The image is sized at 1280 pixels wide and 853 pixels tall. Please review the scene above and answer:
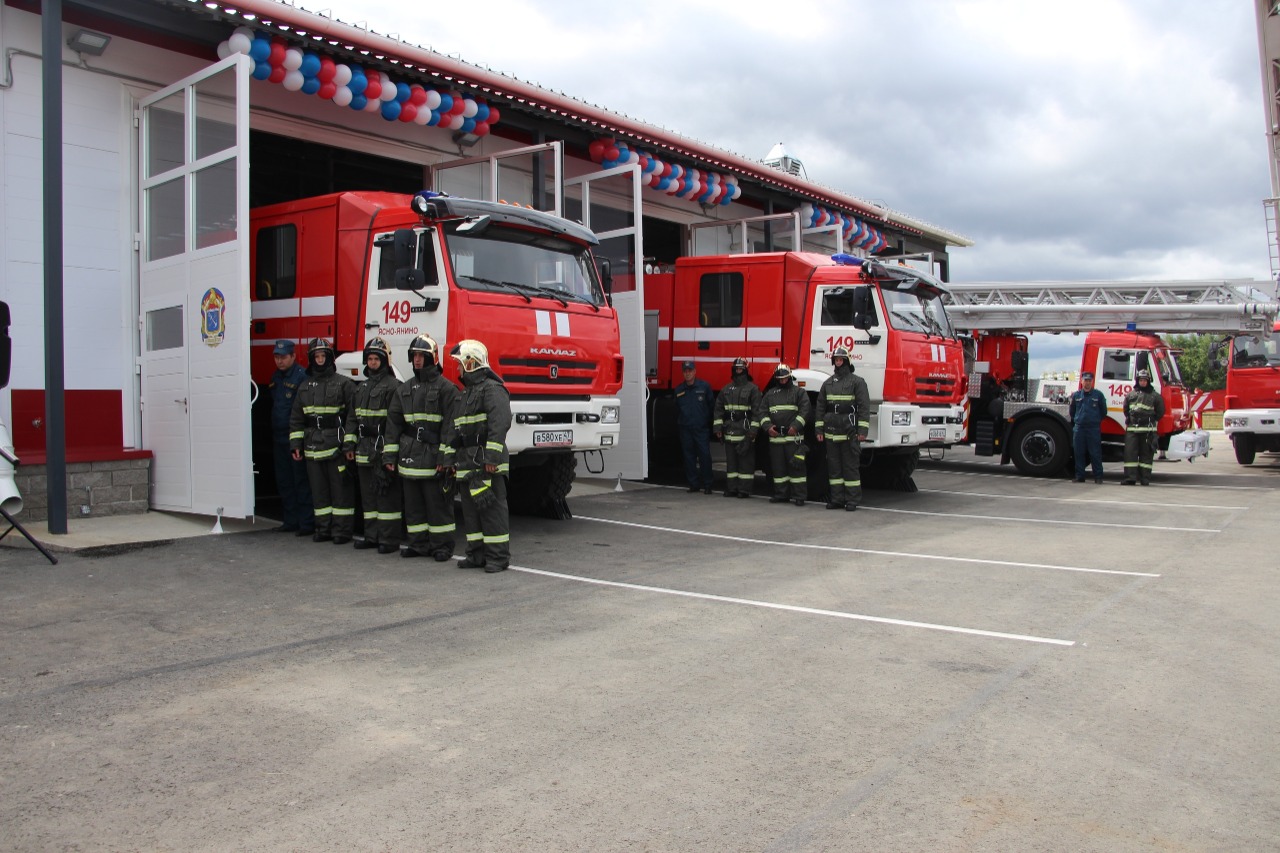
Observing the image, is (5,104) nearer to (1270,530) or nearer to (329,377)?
(329,377)

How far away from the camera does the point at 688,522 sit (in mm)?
10516

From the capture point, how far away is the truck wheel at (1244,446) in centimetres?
1759

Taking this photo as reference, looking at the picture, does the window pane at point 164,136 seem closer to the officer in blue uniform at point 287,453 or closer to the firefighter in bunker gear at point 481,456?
the officer in blue uniform at point 287,453

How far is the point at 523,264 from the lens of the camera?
30.3 feet

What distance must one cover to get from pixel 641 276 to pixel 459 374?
15.2 ft

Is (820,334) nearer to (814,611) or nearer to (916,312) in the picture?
(916,312)

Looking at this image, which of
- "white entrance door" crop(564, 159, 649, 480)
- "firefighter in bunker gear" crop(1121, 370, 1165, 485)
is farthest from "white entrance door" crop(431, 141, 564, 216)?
"firefighter in bunker gear" crop(1121, 370, 1165, 485)

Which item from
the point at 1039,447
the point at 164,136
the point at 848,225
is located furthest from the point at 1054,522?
the point at 848,225

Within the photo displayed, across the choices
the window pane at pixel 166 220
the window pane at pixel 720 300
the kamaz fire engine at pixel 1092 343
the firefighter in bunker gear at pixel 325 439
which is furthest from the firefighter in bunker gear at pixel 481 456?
the kamaz fire engine at pixel 1092 343

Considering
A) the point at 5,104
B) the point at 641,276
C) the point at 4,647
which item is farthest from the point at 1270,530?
the point at 5,104

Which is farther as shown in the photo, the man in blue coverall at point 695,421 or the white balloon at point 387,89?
the man in blue coverall at point 695,421

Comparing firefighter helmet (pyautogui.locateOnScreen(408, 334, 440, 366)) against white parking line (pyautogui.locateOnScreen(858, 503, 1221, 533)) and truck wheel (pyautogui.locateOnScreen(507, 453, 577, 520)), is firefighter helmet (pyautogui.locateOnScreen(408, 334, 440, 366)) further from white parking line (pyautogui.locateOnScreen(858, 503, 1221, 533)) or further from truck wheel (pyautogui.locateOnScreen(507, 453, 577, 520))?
white parking line (pyautogui.locateOnScreen(858, 503, 1221, 533))

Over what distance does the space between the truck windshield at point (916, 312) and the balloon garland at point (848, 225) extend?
238 inches

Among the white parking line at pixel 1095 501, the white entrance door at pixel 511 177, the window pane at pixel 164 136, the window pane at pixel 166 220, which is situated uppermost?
the white entrance door at pixel 511 177
